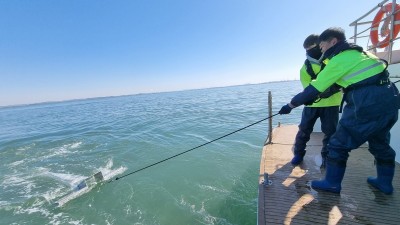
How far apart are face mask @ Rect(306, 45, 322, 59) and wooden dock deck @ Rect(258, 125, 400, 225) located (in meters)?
2.34

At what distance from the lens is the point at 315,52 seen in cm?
369

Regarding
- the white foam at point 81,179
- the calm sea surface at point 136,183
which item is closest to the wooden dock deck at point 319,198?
the calm sea surface at point 136,183

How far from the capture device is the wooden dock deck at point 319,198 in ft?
9.36

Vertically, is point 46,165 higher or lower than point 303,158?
lower

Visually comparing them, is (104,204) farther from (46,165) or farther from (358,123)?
(358,123)

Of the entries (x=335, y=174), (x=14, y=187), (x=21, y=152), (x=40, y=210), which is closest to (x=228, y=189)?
(x=335, y=174)

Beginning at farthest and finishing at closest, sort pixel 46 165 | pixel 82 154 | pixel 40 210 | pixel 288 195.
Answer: pixel 82 154
pixel 46 165
pixel 40 210
pixel 288 195

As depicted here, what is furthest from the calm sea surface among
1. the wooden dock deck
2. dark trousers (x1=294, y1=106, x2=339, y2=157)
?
dark trousers (x1=294, y1=106, x2=339, y2=157)

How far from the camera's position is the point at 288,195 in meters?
3.46

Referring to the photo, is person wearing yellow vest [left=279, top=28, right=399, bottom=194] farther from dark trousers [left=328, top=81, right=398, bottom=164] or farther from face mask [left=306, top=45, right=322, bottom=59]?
face mask [left=306, top=45, right=322, bottom=59]

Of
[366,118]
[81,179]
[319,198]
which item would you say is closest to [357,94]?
[366,118]

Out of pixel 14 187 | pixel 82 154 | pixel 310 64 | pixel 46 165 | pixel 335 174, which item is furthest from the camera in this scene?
pixel 82 154

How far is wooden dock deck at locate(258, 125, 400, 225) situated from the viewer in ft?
9.36

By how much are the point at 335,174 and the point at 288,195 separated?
0.82m
